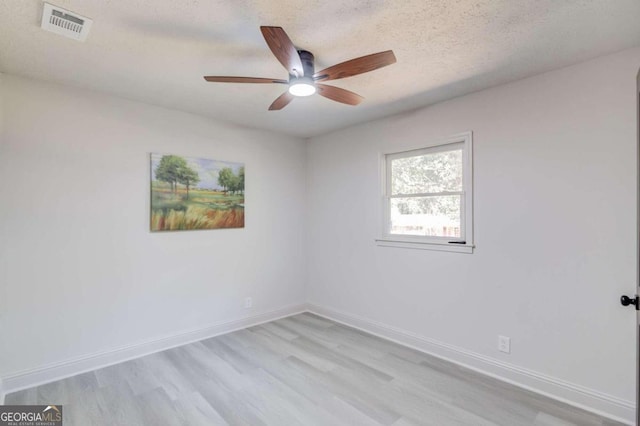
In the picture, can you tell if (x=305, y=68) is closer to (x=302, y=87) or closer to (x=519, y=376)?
(x=302, y=87)

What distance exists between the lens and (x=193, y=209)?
11.4 feet

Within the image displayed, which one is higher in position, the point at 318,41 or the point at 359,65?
the point at 318,41

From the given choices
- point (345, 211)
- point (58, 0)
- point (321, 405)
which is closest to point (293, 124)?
point (345, 211)

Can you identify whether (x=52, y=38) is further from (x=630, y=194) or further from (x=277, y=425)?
(x=630, y=194)

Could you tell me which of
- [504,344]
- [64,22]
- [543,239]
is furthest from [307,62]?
[504,344]

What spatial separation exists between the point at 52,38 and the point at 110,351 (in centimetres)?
259

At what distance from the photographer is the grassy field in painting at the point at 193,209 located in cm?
323

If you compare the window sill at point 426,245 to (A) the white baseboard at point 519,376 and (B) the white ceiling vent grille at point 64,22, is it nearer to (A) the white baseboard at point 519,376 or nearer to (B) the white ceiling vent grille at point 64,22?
(A) the white baseboard at point 519,376

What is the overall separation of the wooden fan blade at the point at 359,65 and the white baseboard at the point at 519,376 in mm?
2594

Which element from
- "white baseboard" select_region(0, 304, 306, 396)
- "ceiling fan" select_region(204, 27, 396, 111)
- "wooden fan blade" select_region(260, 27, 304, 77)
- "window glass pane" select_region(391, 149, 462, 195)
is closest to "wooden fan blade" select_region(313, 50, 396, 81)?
"ceiling fan" select_region(204, 27, 396, 111)

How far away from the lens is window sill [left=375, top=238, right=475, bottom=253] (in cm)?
293

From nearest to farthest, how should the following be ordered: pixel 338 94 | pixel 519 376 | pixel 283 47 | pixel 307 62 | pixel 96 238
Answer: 1. pixel 283 47
2. pixel 307 62
3. pixel 338 94
4. pixel 519 376
5. pixel 96 238

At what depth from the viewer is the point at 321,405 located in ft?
7.61

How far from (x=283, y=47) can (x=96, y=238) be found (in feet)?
8.12
